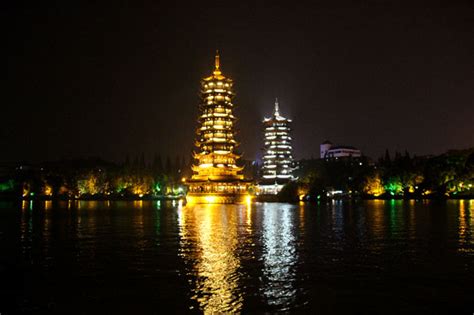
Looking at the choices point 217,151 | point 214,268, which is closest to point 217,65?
point 217,151

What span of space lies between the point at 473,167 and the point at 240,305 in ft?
404

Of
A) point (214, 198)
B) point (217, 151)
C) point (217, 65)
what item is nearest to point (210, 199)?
point (214, 198)

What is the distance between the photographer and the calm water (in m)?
18.0

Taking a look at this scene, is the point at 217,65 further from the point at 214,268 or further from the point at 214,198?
the point at 214,268

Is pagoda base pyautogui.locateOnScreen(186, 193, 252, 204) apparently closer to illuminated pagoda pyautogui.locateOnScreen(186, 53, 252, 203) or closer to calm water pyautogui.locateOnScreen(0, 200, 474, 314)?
illuminated pagoda pyautogui.locateOnScreen(186, 53, 252, 203)

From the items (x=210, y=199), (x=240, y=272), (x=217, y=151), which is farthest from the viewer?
(x=217, y=151)

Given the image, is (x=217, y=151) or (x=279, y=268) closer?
(x=279, y=268)

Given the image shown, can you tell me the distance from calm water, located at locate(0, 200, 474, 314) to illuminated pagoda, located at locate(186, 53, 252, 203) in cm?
9168

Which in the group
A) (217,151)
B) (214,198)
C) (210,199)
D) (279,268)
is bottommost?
(279,268)

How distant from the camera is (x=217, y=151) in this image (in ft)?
453

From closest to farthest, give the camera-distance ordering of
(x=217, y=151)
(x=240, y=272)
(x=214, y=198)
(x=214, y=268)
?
(x=240, y=272)
(x=214, y=268)
(x=214, y=198)
(x=217, y=151)

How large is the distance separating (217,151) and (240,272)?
11482 cm

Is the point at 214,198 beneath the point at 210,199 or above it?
above

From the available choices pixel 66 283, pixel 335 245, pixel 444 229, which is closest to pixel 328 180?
pixel 444 229
